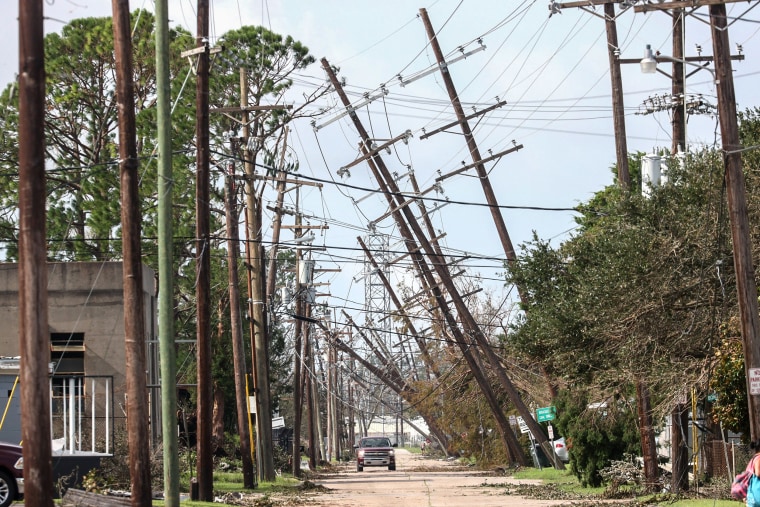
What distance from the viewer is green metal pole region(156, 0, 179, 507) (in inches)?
755

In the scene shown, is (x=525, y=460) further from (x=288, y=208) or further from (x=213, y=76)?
(x=213, y=76)

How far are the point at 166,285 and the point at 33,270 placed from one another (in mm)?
7041

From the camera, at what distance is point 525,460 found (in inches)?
1927

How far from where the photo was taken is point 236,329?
3186 centimetres

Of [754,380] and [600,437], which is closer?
[754,380]

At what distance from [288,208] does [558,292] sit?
726 inches

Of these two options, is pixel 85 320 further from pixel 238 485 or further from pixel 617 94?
pixel 617 94

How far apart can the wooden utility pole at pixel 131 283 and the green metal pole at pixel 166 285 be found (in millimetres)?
1722

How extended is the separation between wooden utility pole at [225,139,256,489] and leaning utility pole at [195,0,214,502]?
6295 mm

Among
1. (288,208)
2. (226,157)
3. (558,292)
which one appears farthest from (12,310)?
(558,292)

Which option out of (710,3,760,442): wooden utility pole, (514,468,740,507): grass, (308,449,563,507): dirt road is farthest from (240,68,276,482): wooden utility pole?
(710,3,760,442): wooden utility pole

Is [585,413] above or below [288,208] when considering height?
below

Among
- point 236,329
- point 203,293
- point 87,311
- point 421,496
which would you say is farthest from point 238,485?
point 203,293

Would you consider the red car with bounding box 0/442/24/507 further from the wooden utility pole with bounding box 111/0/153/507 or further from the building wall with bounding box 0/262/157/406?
the building wall with bounding box 0/262/157/406
